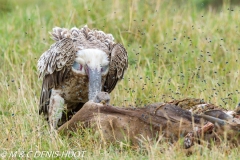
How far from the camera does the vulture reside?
7849mm

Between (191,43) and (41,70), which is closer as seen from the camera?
(41,70)

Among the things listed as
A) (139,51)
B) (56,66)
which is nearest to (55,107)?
(56,66)

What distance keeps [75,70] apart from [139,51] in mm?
2157

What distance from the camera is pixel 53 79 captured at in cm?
810

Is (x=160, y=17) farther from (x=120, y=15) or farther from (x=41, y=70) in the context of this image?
(x=41, y=70)

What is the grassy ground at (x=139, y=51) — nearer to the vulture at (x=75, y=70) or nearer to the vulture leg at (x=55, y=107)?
the vulture leg at (x=55, y=107)

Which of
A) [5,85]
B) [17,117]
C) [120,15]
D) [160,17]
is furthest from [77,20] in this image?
[17,117]

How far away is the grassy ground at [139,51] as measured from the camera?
8.17 m

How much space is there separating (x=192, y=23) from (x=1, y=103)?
11.8 feet

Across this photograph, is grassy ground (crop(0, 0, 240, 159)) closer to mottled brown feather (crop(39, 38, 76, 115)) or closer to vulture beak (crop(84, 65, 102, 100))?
mottled brown feather (crop(39, 38, 76, 115))

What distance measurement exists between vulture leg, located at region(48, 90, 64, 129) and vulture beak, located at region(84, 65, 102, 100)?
0.47 metres

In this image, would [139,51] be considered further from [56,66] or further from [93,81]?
[93,81]

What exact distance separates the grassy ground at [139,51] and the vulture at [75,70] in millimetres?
277

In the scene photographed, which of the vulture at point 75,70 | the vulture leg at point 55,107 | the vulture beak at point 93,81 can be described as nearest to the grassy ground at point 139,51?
the vulture leg at point 55,107
